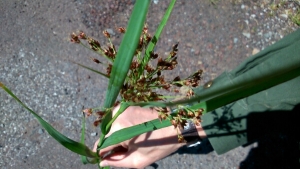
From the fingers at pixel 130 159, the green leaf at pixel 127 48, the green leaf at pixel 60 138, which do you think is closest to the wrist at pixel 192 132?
the fingers at pixel 130 159

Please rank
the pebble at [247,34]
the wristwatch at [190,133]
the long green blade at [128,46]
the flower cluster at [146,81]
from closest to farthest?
1. the long green blade at [128,46]
2. the flower cluster at [146,81]
3. the wristwatch at [190,133]
4. the pebble at [247,34]

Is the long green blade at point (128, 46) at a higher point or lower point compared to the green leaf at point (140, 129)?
higher

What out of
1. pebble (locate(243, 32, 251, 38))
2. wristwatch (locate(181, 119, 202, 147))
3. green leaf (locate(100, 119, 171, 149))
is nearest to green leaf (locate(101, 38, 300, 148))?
green leaf (locate(100, 119, 171, 149))

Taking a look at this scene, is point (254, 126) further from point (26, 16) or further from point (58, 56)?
point (26, 16)

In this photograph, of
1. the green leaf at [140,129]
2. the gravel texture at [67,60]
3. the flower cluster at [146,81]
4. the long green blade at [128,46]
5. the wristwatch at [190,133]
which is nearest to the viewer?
the long green blade at [128,46]

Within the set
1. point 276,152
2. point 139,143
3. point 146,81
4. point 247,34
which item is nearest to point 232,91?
point 146,81

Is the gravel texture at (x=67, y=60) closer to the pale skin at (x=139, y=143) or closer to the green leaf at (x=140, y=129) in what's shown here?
the pale skin at (x=139, y=143)
